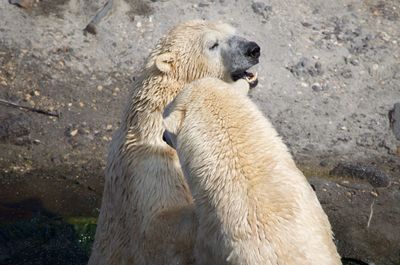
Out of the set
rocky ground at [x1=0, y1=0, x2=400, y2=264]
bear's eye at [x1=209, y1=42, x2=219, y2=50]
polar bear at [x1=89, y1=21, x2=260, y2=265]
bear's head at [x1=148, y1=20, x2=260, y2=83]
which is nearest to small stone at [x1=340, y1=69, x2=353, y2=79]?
rocky ground at [x1=0, y1=0, x2=400, y2=264]

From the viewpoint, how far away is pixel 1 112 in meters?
9.27

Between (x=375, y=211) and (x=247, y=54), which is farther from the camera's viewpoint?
(x=375, y=211)

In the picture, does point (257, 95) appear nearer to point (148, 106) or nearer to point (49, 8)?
point (49, 8)

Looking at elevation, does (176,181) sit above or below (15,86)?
above

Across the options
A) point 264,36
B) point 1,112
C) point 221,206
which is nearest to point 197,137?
point 221,206

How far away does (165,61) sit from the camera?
19.6 ft

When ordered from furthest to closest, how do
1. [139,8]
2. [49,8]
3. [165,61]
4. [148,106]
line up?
[49,8] < [139,8] < [165,61] < [148,106]

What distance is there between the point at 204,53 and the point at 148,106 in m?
0.65

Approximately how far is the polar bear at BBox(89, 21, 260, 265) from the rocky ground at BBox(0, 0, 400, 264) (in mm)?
2112

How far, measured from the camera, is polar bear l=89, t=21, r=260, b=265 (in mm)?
Answer: 5332

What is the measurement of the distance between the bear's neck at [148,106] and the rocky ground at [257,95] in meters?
2.30

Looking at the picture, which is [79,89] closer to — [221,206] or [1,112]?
[1,112]

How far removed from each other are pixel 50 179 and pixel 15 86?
5.15 ft

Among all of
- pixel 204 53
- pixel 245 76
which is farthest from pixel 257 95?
pixel 204 53
